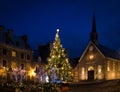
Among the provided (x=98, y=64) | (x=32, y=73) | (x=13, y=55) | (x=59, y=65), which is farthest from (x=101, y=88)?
(x=32, y=73)

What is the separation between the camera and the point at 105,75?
68.1 metres

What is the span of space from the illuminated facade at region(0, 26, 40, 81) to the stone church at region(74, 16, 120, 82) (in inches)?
409

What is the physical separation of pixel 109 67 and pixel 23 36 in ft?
64.7

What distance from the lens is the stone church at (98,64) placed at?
69.2m

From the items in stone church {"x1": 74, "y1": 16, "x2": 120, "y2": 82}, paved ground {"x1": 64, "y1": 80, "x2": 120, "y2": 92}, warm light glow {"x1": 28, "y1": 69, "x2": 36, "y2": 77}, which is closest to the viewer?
paved ground {"x1": 64, "y1": 80, "x2": 120, "y2": 92}

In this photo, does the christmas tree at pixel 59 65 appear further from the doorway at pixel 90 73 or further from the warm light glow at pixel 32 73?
the warm light glow at pixel 32 73

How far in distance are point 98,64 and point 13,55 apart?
17007 millimetres

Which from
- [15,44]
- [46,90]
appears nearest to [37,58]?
[15,44]

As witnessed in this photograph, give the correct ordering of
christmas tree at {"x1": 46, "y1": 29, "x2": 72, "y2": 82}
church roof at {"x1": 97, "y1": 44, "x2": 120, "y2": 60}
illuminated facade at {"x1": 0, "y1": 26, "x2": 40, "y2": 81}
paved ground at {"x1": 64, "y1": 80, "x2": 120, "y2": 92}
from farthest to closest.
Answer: church roof at {"x1": 97, "y1": 44, "x2": 120, "y2": 60} < illuminated facade at {"x1": 0, "y1": 26, "x2": 40, "y2": 81} < christmas tree at {"x1": 46, "y1": 29, "x2": 72, "y2": 82} < paved ground at {"x1": 64, "y1": 80, "x2": 120, "y2": 92}

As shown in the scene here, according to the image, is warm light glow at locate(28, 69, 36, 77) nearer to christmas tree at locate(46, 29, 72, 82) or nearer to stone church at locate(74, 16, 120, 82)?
stone church at locate(74, 16, 120, 82)

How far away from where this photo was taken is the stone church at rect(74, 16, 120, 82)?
69.2m

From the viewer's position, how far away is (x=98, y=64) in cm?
7056

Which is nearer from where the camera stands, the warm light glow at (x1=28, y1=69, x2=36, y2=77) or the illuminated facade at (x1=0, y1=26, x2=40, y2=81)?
the illuminated facade at (x1=0, y1=26, x2=40, y2=81)

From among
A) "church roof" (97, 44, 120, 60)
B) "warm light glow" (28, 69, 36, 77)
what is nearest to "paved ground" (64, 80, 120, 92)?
"church roof" (97, 44, 120, 60)
